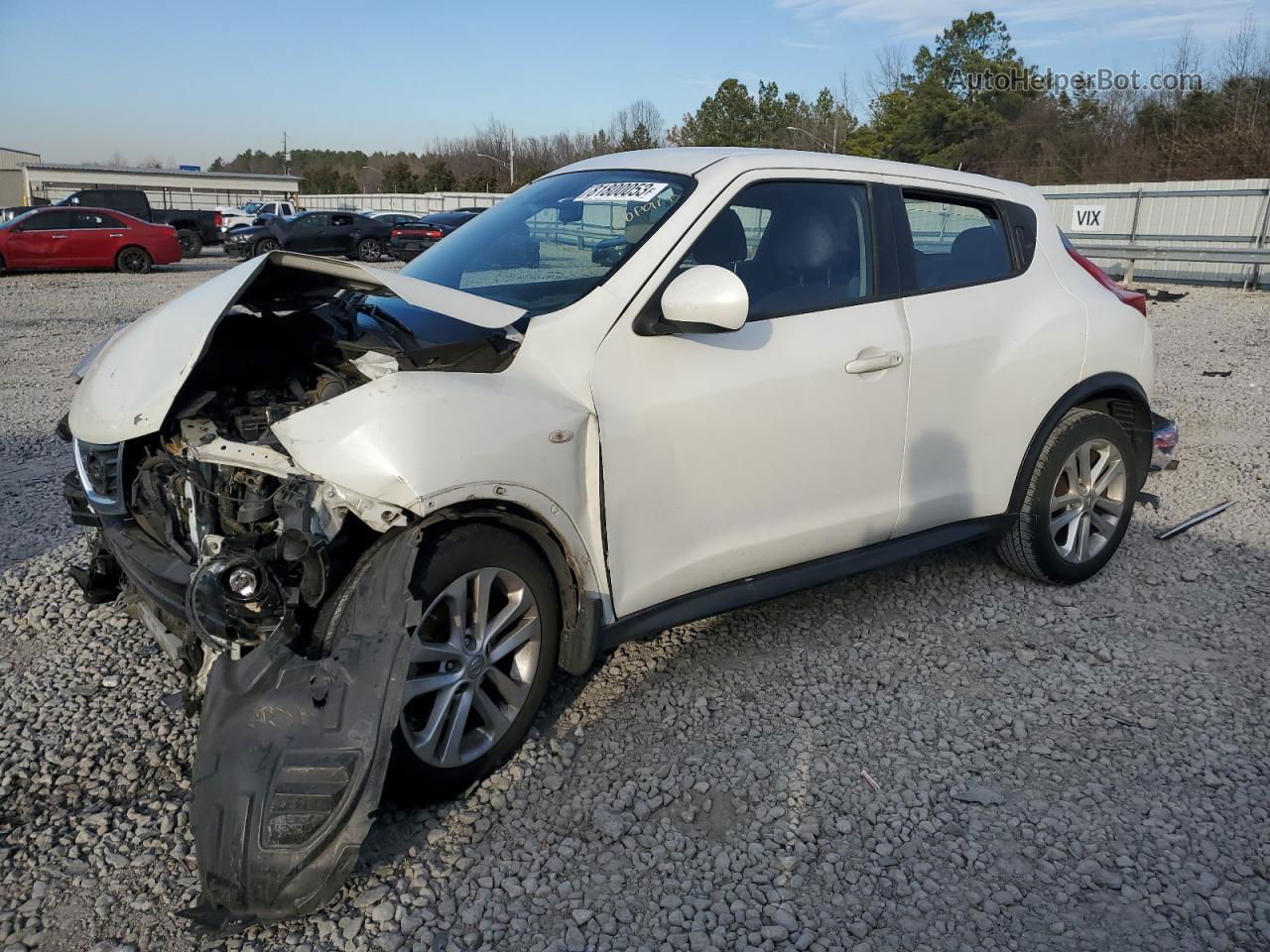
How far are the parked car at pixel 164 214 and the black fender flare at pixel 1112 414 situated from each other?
91.6ft

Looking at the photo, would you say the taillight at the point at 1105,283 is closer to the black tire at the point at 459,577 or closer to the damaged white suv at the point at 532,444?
the damaged white suv at the point at 532,444

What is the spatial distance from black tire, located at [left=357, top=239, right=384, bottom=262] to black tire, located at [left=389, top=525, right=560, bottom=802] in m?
26.3

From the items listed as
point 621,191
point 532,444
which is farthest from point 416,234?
point 532,444

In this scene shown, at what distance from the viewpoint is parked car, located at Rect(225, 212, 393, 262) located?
26906 millimetres

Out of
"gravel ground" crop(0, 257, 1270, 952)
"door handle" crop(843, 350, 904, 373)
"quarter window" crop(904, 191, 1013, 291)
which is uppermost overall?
"quarter window" crop(904, 191, 1013, 291)

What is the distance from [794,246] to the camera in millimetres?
3654

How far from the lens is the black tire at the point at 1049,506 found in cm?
437

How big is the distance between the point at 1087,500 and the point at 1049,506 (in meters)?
0.34

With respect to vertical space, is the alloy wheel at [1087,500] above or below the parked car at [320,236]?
below

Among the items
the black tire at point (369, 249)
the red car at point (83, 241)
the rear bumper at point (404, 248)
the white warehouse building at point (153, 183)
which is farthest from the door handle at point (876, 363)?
the white warehouse building at point (153, 183)

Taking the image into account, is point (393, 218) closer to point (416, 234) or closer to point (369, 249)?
point (369, 249)

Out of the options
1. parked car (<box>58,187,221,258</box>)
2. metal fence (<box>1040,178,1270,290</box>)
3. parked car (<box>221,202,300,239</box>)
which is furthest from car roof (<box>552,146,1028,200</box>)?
parked car (<box>221,202,300,239</box>)

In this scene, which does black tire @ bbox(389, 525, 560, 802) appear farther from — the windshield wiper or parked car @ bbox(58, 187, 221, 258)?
parked car @ bbox(58, 187, 221, 258)

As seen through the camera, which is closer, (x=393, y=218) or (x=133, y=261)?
(x=133, y=261)
